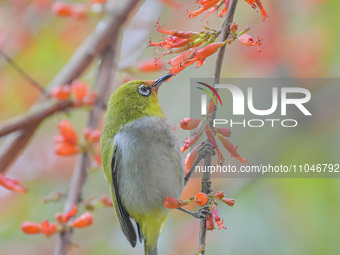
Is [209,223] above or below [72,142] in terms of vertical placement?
below

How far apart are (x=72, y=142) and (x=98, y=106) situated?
50cm

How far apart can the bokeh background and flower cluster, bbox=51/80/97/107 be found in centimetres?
65

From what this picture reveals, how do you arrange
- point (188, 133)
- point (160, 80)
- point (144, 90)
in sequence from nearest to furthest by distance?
point (160, 80)
point (144, 90)
point (188, 133)

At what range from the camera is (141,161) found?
3.90 m

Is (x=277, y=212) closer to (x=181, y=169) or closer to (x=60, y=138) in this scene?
(x=181, y=169)

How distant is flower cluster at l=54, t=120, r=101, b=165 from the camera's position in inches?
151

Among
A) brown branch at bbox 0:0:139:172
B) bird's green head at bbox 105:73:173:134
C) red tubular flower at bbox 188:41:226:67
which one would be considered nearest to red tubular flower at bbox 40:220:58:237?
brown branch at bbox 0:0:139:172

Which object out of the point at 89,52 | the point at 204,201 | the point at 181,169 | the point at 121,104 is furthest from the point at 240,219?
the point at 204,201

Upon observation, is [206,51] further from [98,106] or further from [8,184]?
[98,106]

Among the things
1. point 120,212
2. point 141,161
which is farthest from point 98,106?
point 120,212

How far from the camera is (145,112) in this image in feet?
13.3

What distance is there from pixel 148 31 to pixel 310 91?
1.97m

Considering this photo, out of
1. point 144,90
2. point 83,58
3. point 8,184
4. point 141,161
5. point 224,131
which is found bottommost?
point 8,184

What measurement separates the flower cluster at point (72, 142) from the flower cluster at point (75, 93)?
0.81 feet
